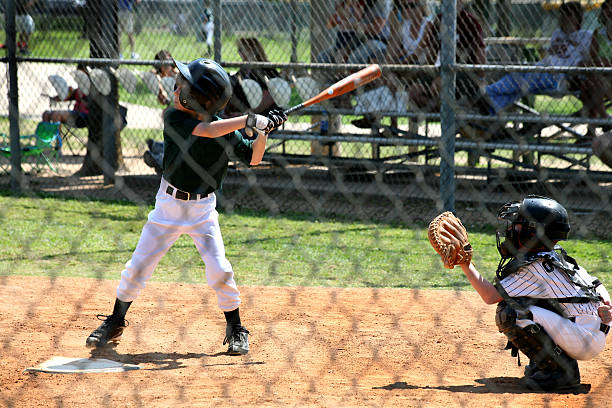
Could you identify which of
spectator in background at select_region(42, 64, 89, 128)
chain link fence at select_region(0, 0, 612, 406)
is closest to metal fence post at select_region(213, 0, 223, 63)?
chain link fence at select_region(0, 0, 612, 406)

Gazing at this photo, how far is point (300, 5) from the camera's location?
1123 centimetres

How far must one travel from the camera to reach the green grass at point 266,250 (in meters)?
5.69

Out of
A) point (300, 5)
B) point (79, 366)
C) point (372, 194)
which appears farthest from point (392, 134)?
point (79, 366)

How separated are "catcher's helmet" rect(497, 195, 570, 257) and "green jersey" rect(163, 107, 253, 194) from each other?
133 centimetres

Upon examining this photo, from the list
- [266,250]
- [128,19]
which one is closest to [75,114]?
[128,19]

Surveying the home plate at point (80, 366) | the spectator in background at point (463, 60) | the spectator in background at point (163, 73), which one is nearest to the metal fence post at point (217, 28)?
the spectator in background at point (163, 73)

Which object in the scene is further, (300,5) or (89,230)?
(300,5)

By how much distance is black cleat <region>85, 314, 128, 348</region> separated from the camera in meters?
3.96

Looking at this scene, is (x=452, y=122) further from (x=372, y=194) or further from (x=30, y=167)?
(x=30, y=167)

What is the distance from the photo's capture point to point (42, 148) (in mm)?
9578

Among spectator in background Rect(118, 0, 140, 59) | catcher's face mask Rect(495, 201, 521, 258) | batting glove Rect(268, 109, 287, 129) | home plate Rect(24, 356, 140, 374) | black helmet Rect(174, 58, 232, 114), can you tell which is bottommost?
home plate Rect(24, 356, 140, 374)

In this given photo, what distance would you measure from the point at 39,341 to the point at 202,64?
1.64 meters

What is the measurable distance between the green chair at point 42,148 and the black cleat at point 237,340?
6.21 meters

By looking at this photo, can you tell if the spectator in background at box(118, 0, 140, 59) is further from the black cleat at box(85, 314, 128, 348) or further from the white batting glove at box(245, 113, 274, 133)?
the white batting glove at box(245, 113, 274, 133)
